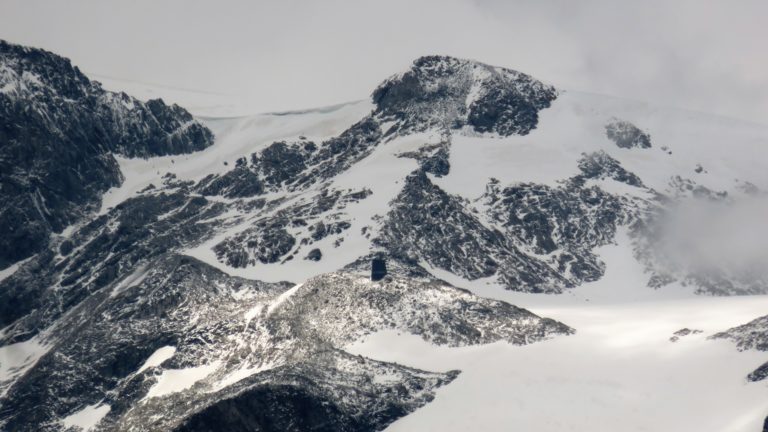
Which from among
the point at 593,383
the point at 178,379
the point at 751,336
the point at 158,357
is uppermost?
the point at 751,336

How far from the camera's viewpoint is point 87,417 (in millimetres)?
189500

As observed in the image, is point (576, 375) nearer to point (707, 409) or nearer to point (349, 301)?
point (707, 409)

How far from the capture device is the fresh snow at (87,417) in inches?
7313

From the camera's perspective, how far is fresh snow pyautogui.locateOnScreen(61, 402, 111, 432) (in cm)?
18575

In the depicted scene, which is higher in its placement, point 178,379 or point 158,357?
point 158,357

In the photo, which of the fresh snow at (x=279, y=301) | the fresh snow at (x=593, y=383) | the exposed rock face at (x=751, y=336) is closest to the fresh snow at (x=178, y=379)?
the fresh snow at (x=279, y=301)

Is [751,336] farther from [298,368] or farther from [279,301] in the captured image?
[279,301]

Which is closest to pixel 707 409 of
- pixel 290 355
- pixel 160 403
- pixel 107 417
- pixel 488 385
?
pixel 488 385

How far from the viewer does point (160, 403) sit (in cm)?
17275

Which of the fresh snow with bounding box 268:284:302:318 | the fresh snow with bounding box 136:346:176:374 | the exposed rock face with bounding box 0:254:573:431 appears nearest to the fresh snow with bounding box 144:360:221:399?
the exposed rock face with bounding box 0:254:573:431

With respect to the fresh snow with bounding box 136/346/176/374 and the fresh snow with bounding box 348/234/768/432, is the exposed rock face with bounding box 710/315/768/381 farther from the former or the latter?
the fresh snow with bounding box 136/346/176/374

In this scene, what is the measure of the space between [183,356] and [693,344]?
280 ft

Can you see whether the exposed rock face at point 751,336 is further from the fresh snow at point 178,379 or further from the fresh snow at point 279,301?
the fresh snow at point 178,379

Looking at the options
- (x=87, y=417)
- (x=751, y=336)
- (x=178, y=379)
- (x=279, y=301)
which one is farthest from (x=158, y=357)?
(x=751, y=336)
